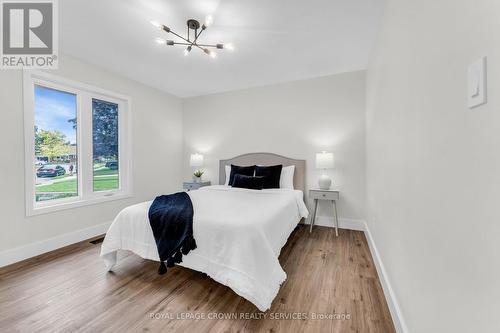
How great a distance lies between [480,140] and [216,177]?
165 inches

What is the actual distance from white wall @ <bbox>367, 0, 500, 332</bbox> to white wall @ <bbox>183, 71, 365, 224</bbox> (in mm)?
1974

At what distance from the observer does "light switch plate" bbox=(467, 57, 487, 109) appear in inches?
25.1

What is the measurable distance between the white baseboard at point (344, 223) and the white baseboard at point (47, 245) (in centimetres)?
344

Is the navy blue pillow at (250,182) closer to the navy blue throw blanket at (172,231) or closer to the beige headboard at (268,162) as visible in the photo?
the beige headboard at (268,162)

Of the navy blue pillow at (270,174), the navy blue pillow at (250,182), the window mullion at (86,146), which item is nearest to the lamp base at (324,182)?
the navy blue pillow at (270,174)

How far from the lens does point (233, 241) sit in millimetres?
1733

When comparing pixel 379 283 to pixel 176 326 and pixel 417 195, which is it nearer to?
pixel 417 195

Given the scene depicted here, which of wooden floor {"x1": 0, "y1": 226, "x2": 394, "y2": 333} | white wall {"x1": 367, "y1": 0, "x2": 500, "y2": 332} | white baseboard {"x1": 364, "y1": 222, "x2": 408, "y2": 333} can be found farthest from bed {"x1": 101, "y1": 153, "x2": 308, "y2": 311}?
white wall {"x1": 367, "y1": 0, "x2": 500, "y2": 332}

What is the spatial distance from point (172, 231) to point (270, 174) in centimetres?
197

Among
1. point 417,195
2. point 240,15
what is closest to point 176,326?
point 417,195

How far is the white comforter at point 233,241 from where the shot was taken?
5.33ft

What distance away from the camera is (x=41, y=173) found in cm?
279

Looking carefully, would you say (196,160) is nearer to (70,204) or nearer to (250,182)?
(250,182)

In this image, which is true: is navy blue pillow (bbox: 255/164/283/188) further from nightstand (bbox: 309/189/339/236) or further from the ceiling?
the ceiling
